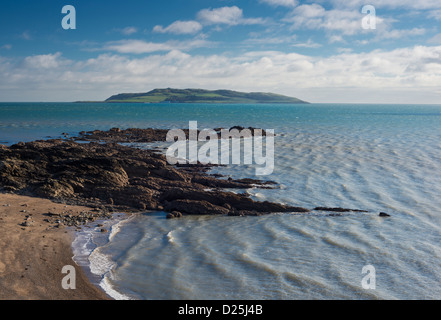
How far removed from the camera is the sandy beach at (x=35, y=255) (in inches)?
379

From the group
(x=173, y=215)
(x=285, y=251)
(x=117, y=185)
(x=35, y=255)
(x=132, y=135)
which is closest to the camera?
(x=35, y=255)

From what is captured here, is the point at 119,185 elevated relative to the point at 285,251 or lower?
elevated

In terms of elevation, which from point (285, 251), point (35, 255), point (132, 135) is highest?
point (132, 135)

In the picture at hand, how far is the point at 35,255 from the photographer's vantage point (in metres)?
11.7

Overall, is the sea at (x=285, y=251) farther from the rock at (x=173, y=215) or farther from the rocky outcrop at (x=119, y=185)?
the rocky outcrop at (x=119, y=185)

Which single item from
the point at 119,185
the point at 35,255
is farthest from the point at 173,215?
the point at 35,255

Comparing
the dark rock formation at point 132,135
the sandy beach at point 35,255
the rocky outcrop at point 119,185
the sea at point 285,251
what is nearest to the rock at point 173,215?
the rocky outcrop at point 119,185

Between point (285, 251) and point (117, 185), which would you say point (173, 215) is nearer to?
point (117, 185)

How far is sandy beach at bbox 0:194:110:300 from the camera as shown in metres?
9.62

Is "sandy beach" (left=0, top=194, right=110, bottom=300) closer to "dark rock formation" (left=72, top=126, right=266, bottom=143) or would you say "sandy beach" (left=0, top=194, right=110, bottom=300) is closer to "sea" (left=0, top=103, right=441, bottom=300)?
"sea" (left=0, top=103, right=441, bottom=300)

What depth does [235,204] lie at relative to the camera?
18.2 meters
